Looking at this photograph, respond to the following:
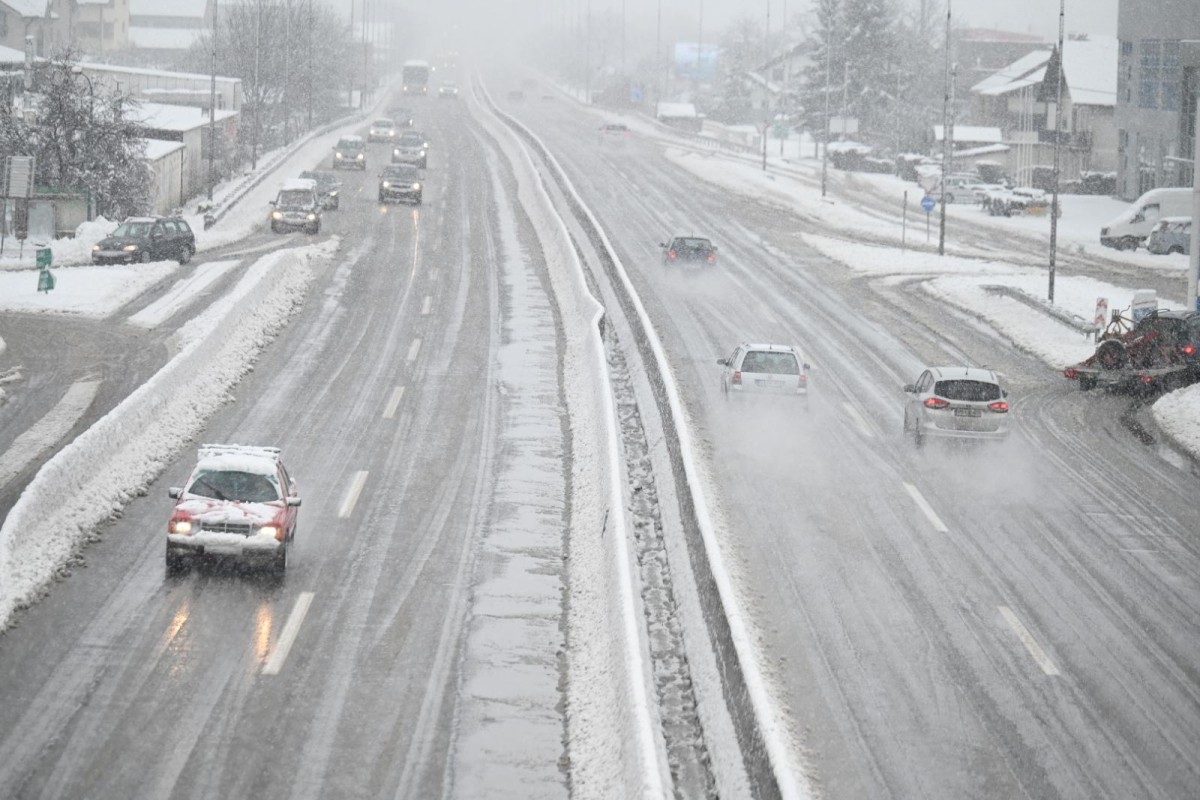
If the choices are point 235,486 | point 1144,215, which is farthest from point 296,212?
point 235,486

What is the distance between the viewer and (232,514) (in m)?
18.5

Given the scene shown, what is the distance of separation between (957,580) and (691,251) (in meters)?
29.5

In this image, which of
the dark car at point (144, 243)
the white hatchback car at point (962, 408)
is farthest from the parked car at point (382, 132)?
the white hatchback car at point (962, 408)

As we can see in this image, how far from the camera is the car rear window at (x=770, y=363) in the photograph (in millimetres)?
28766

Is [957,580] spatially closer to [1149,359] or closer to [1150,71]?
[1149,359]

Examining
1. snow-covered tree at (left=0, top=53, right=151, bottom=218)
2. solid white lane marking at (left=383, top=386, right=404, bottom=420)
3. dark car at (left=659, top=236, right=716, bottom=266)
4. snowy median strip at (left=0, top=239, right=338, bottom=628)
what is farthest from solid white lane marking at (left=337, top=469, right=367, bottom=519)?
snow-covered tree at (left=0, top=53, right=151, bottom=218)

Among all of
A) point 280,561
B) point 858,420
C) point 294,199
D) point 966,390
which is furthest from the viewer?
point 294,199

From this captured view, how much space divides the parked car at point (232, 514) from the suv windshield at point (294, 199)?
34481 millimetres

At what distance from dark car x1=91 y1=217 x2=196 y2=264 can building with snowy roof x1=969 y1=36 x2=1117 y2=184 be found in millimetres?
54295

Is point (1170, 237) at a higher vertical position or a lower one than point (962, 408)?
higher

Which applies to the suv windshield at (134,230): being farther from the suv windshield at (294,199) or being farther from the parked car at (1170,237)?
the parked car at (1170,237)

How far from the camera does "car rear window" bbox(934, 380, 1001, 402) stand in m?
25.9

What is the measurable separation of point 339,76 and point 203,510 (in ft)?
381

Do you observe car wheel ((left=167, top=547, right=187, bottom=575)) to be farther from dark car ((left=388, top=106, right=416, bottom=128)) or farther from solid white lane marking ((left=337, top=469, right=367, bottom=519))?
dark car ((left=388, top=106, right=416, bottom=128))
